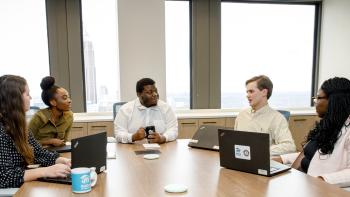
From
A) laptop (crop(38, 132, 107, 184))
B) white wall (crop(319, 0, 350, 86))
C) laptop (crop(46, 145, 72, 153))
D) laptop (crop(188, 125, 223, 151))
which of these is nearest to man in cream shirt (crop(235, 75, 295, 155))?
laptop (crop(188, 125, 223, 151))

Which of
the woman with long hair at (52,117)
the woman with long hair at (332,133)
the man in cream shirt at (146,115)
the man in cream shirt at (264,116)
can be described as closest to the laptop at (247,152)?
the woman with long hair at (332,133)

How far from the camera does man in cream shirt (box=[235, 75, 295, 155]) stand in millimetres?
2492

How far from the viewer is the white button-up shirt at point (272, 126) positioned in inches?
93.7

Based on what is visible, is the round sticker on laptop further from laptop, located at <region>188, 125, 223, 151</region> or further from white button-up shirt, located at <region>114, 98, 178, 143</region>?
white button-up shirt, located at <region>114, 98, 178, 143</region>

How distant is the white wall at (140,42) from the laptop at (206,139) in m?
1.98

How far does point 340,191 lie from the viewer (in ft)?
4.85

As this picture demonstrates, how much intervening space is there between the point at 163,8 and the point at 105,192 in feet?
11.0

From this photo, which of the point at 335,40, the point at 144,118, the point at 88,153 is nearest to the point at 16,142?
the point at 88,153

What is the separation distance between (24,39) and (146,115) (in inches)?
106

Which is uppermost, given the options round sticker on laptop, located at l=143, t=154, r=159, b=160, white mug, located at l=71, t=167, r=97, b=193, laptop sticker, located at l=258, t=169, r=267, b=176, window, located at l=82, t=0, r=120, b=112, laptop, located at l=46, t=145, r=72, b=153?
window, located at l=82, t=0, r=120, b=112

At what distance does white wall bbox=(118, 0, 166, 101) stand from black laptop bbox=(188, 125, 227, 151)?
6.48ft

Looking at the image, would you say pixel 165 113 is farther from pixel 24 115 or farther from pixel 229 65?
pixel 229 65

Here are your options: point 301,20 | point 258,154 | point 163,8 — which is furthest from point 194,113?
point 258,154

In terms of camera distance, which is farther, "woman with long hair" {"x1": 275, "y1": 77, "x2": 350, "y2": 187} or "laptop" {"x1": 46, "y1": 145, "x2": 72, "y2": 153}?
"laptop" {"x1": 46, "y1": 145, "x2": 72, "y2": 153}
